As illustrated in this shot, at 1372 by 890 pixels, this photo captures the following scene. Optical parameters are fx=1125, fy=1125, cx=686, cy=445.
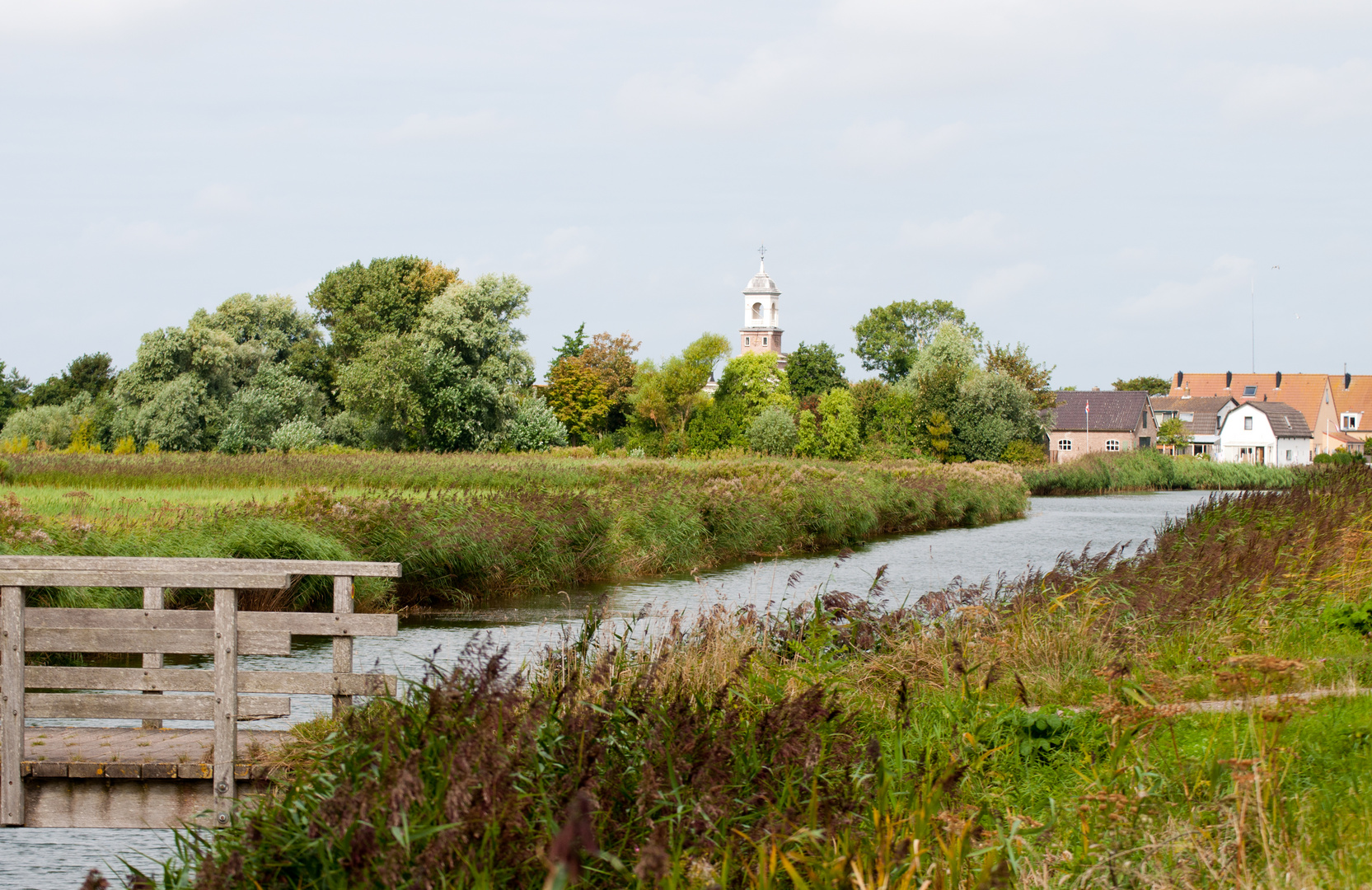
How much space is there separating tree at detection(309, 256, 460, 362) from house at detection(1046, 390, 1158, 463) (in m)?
44.0

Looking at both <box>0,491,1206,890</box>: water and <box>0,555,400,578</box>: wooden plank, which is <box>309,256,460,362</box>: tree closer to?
<box>0,491,1206,890</box>: water

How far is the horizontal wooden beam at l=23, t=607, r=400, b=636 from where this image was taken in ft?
21.6

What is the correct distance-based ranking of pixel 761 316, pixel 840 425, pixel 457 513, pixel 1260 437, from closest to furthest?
1. pixel 457 513
2. pixel 840 425
3. pixel 1260 437
4. pixel 761 316

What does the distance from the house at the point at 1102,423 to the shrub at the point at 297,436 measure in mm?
49978

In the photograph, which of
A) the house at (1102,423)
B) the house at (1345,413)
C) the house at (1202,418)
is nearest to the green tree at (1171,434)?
the house at (1102,423)

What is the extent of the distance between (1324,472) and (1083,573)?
14517 millimetres

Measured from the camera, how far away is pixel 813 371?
80.4m

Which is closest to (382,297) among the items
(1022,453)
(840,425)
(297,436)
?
(297,436)

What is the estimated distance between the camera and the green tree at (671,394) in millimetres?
73062

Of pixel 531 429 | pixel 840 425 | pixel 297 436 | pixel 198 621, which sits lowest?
pixel 198 621

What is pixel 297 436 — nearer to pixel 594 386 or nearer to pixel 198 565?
pixel 594 386

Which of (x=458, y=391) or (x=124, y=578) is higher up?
(x=458, y=391)

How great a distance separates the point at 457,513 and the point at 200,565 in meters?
11.2

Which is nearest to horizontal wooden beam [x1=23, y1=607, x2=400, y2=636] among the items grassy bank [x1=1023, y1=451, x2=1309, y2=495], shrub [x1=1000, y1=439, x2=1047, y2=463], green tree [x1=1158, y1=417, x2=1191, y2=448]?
grassy bank [x1=1023, y1=451, x2=1309, y2=495]
